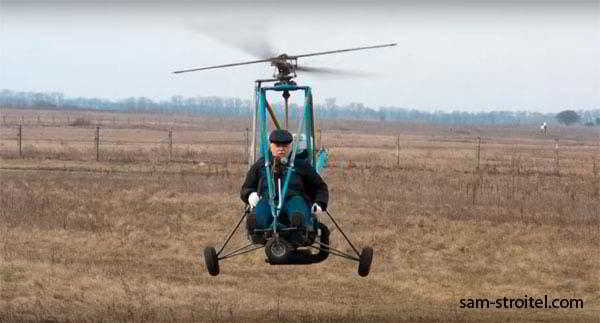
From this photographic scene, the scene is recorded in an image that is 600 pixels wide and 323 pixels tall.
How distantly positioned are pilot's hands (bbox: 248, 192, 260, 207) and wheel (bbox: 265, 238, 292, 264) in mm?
960

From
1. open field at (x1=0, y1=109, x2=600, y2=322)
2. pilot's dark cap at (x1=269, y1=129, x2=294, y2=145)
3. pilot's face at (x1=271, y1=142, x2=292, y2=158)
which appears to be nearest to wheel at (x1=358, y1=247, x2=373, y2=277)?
pilot's face at (x1=271, y1=142, x2=292, y2=158)

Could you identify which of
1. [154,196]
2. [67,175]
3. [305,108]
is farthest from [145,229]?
[305,108]

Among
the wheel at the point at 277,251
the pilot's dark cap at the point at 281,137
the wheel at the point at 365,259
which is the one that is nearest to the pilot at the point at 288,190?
the pilot's dark cap at the point at 281,137

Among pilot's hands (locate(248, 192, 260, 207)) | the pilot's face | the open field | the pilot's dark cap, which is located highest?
the pilot's dark cap

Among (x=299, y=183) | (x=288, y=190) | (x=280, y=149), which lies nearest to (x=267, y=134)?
(x=280, y=149)

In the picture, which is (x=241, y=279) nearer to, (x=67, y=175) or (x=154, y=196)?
(x=154, y=196)

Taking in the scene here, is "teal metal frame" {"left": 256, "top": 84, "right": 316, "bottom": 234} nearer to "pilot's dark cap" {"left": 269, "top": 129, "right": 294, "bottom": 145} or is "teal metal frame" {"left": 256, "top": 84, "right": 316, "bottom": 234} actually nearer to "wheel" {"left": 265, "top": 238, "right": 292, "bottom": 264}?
"pilot's dark cap" {"left": 269, "top": 129, "right": 294, "bottom": 145}

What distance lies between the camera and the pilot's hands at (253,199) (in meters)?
13.2

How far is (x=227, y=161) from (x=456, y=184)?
13.2m

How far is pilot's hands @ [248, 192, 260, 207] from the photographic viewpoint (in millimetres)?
13242

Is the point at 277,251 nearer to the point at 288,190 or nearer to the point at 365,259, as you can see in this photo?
the point at 288,190

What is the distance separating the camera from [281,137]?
13.2m

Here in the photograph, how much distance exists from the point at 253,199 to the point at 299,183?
2.33 ft

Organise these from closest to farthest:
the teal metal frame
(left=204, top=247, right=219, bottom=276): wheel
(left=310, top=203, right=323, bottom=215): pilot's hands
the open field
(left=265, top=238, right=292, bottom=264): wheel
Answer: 1. (left=265, top=238, right=292, bottom=264): wheel
2. the teal metal frame
3. (left=310, top=203, right=323, bottom=215): pilot's hands
4. (left=204, top=247, right=219, bottom=276): wheel
5. the open field
